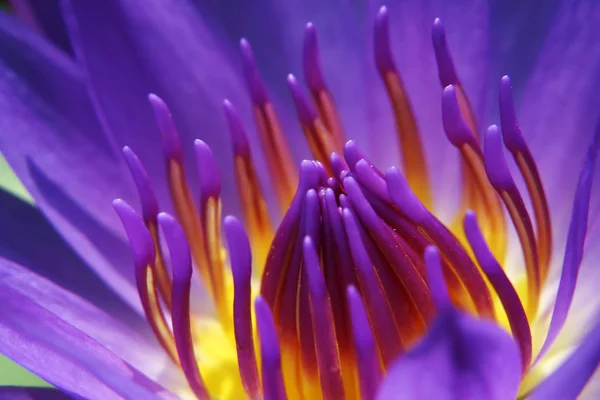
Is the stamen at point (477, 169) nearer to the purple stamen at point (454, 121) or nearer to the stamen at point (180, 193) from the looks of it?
the purple stamen at point (454, 121)

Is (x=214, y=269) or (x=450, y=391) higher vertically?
(x=214, y=269)

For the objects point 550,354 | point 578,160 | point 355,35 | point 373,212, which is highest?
point 355,35

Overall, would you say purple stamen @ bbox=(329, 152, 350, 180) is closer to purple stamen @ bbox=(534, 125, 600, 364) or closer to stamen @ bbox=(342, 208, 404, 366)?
stamen @ bbox=(342, 208, 404, 366)

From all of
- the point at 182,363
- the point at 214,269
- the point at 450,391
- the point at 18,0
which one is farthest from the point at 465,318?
the point at 18,0

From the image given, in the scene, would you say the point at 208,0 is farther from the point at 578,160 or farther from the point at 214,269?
the point at 578,160

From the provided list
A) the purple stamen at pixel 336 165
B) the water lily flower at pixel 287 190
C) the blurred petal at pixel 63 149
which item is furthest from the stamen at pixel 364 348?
the blurred petal at pixel 63 149

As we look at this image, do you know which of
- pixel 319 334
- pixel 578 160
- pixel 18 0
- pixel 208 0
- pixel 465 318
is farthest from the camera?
pixel 18 0

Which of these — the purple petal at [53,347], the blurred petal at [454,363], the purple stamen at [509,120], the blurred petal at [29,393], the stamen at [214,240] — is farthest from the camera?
the stamen at [214,240]

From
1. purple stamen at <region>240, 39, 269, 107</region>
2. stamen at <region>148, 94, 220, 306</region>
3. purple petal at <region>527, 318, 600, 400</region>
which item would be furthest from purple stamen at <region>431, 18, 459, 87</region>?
purple petal at <region>527, 318, 600, 400</region>
